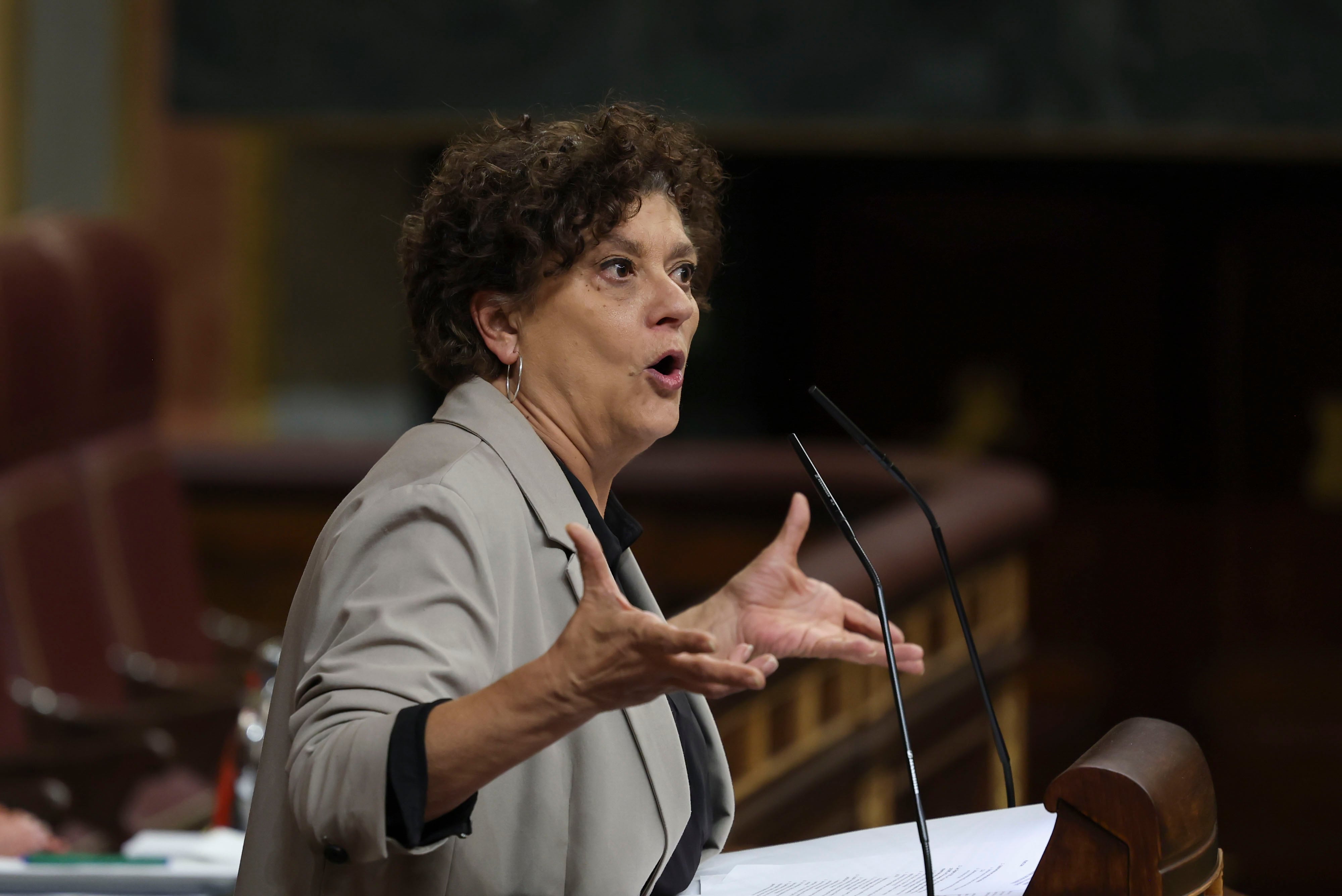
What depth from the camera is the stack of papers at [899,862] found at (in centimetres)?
110

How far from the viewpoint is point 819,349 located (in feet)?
16.6

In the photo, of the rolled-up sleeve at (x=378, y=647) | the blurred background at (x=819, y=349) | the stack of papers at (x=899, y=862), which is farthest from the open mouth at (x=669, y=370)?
the blurred background at (x=819, y=349)

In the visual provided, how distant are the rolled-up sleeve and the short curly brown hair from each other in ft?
0.83

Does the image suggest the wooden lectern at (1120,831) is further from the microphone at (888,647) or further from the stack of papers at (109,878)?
the stack of papers at (109,878)

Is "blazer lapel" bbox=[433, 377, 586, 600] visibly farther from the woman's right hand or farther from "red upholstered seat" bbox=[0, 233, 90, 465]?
"red upholstered seat" bbox=[0, 233, 90, 465]

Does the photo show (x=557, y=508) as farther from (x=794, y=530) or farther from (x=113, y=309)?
(x=113, y=309)

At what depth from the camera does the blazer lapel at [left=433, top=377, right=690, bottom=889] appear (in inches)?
44.7

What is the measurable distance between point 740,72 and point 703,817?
3.05 m

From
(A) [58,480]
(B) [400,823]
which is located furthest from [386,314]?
(B) [400,823]

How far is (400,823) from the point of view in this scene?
37.4 inches

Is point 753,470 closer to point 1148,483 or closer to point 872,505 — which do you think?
point 872,505

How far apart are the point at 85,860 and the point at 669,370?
0.73 m

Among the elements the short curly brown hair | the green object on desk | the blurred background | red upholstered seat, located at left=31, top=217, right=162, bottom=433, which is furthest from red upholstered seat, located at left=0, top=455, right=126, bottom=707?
the short curly brown hair

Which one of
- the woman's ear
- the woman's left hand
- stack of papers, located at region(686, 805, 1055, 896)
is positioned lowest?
stack of papers, located at region(686, 805, 1055, 896)
